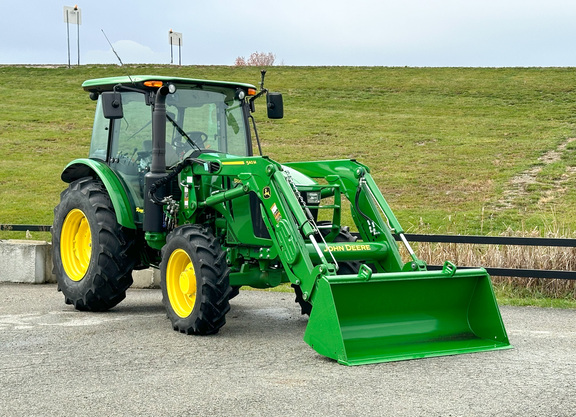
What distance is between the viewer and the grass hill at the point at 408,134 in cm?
2072

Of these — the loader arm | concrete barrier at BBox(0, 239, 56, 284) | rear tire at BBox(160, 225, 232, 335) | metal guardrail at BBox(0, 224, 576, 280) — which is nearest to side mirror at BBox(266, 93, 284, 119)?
the loader arm

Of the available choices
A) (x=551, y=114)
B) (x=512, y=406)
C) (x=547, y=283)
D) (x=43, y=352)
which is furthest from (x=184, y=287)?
(x=551, y=114)

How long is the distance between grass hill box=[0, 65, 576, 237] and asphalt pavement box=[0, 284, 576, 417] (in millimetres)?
6368

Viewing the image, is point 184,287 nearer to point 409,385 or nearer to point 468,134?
point 409,385

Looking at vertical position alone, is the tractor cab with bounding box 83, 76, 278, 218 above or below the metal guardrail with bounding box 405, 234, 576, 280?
above

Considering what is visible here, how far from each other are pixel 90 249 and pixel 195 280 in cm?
238

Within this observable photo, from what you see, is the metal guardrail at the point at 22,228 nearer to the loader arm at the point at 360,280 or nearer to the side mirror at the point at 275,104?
the side mirror at the point at 275,104

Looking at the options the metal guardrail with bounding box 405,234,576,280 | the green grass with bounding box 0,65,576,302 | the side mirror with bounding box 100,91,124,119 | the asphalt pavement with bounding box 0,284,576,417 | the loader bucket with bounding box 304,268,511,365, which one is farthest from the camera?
the green grass with bounding box 0,65,576,302

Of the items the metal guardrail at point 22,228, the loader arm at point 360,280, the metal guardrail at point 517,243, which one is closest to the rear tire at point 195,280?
the loader arm at point 360,280

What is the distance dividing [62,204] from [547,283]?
646 centimetres

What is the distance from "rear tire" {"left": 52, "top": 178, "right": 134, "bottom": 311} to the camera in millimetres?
9297

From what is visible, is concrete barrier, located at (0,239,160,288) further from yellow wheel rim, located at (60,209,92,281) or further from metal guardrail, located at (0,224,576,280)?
metal guardrail, located at (0,224,576,280)

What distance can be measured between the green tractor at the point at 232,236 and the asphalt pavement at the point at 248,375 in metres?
0.35

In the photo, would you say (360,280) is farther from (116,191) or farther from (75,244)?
(75,244)
